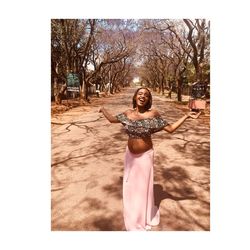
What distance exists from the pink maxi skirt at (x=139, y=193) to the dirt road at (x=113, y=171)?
0.46 ft

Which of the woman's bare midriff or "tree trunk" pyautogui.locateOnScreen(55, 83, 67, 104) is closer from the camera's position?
the woman's bare midriff

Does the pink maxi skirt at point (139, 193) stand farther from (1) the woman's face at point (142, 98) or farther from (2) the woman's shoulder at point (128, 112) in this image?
(1) the woman's face at point (142, 98)

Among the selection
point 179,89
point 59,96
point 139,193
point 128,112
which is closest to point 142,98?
point 128,112

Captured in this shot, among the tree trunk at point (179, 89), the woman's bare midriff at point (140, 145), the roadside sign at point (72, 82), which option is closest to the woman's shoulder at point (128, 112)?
the woman's bare midriff at point (140, 145)

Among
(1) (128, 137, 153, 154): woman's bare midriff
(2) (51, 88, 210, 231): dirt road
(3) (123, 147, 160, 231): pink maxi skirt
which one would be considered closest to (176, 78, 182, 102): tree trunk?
(2) (51, 88, 210, 231): dirt road

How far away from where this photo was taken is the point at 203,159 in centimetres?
443

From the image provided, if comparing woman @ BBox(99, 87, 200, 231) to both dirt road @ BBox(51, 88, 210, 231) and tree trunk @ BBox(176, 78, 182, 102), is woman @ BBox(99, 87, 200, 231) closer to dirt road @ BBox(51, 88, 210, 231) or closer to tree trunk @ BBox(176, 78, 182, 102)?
dirt road @ BBox(51, 88, 210, 231)

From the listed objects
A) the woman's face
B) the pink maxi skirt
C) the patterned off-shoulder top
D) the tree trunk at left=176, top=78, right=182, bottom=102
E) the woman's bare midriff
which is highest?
the tree trunk at left=176, top=78, right=182, bottom=102

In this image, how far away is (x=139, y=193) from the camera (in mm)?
3787

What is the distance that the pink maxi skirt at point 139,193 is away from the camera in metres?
3.68

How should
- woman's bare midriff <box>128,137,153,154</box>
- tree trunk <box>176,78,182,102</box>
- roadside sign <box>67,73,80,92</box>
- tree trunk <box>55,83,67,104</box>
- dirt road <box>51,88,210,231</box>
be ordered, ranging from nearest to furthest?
woman's bare midriff <box>128,137,153,154</box>
dirt road <box>51,88,210,231</box>
tree trunk <box>55,83,67,104</box>
roadside sign <box>67,73,80,92</box>
tree trunk <box>176,78,182,102</box>

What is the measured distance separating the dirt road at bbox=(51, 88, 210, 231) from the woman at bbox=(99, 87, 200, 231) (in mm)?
271

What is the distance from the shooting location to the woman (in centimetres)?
368

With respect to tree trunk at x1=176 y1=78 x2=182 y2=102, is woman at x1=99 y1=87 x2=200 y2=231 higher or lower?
lower
